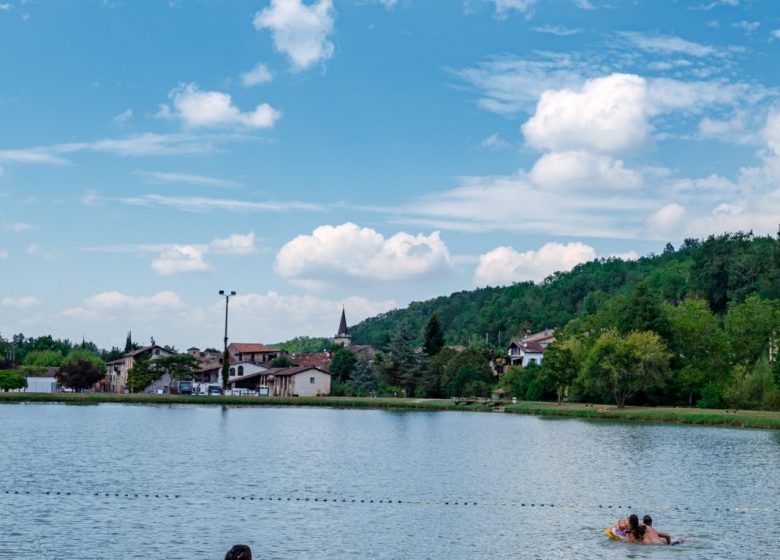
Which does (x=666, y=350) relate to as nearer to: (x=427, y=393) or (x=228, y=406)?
(x=427, y=393)

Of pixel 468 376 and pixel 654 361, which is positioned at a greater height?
pixel 654 361

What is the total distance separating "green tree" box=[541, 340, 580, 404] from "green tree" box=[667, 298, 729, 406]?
12.9 m

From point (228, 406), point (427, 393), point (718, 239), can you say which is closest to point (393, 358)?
point (427, 393)

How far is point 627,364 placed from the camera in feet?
367

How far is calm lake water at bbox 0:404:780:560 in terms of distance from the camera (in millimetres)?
32844

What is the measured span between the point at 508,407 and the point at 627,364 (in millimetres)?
19174

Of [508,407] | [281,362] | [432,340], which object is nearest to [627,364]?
[508,407]

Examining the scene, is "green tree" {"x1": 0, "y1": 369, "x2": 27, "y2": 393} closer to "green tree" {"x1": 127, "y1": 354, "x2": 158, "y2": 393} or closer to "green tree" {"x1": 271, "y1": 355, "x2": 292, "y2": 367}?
"green tree" {"x1": 127, "y1": 354, "x2": 158, "y2": 393}

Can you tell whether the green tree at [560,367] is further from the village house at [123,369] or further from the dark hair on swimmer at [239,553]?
the dark hair on swimmer at [239,553]

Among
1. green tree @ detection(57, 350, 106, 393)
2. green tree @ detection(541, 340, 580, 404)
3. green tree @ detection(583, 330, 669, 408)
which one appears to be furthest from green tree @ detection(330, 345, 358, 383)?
green tree @ detection(583, 330, 669, 408)

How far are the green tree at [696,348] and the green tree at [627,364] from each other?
3.83 metres

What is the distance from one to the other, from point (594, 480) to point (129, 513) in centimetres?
2549

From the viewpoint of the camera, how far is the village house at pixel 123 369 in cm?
17468

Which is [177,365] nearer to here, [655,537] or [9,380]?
[9,380]
